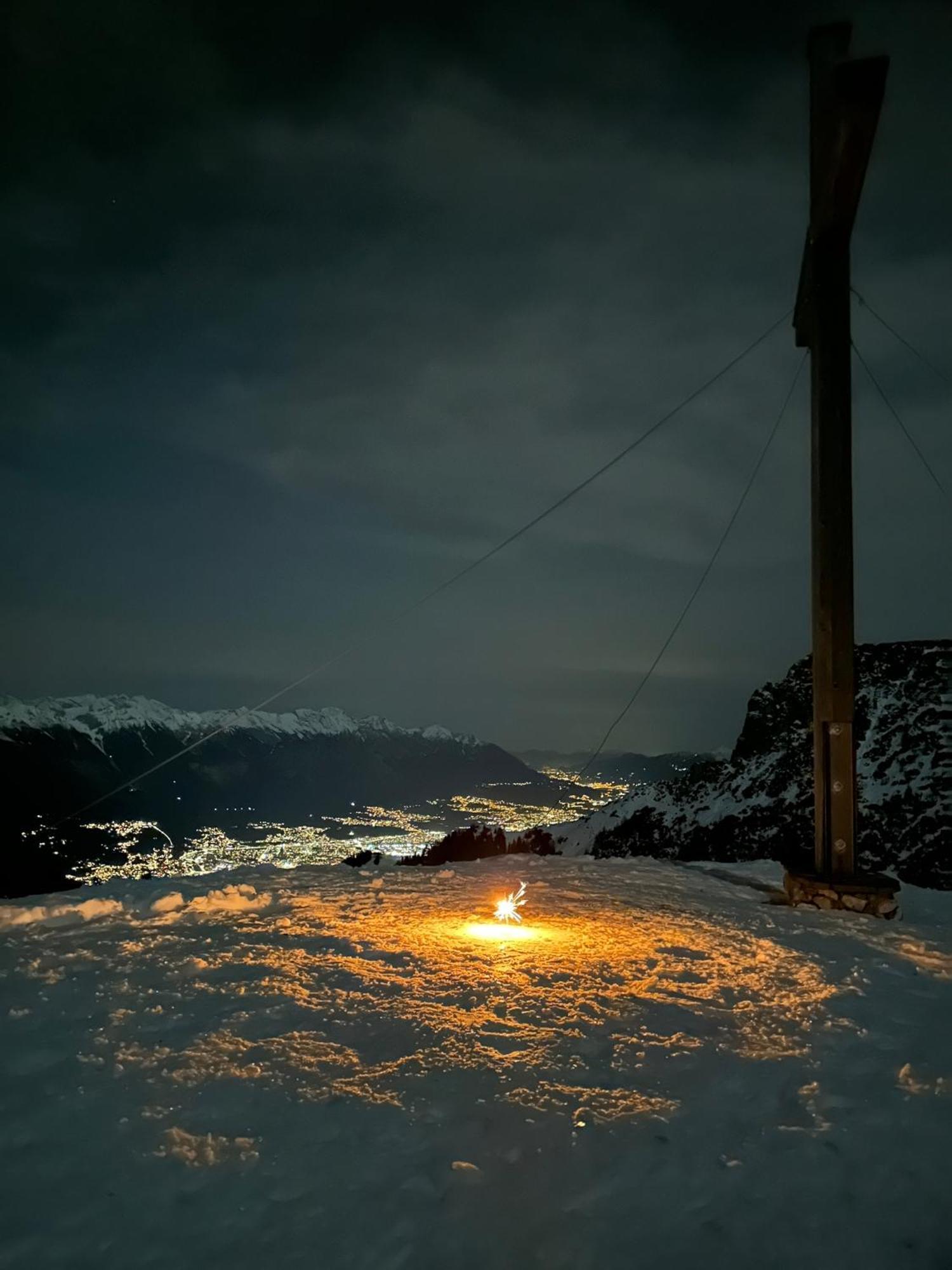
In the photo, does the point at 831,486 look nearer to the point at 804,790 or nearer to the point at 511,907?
the point at 511,907

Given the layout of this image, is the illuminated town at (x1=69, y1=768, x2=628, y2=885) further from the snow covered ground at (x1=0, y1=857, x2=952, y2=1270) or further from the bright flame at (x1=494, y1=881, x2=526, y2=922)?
the snow covered ground at (x1=0, y1=857, x2=952, y2=1270)

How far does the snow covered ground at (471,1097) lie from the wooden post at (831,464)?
1.45 metres

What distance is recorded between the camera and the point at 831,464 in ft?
22.6

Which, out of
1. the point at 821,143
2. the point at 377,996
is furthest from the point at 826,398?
the point at 377,996

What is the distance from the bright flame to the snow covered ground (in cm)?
56

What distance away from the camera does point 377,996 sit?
4.21 metres

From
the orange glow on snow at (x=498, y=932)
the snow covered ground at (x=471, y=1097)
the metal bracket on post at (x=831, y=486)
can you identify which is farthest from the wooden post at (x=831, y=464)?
the orange glow on snow at (x=498, y=932)

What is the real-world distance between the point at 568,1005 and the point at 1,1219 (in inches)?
102

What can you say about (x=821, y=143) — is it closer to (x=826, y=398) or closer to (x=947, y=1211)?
(x=826, y=398)

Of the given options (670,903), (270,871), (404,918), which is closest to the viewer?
(404,918)

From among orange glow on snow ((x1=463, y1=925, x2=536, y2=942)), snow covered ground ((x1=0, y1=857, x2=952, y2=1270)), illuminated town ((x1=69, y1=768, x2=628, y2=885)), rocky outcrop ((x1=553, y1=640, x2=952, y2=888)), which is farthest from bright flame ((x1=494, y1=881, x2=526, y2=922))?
rocky outcrop ((x1=553, y1=640, x2=952, y2=888))

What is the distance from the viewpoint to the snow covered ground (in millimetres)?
2326

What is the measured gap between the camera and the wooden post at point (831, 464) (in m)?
6.60

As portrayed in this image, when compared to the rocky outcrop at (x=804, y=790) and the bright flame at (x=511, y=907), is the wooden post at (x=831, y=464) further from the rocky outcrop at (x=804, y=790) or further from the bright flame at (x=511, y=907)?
the bright flame at (x=511, y=907)
